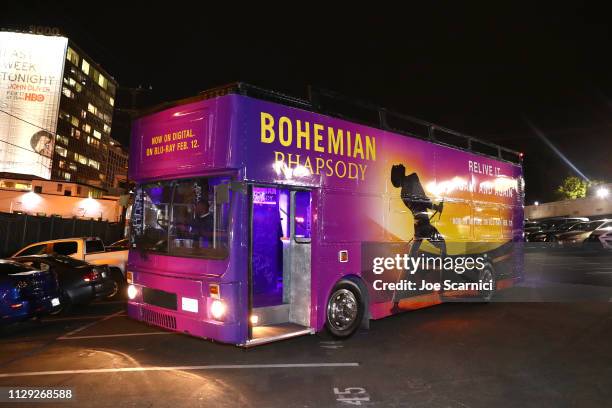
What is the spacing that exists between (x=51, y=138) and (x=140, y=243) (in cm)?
6407

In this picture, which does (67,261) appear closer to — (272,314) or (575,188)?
(272,314)

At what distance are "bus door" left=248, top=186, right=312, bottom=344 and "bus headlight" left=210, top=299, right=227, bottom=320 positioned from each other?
1.84ft

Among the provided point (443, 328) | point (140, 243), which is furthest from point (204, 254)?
point (443, 328)

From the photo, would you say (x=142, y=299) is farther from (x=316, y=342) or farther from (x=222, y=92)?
(x=222, y=92)

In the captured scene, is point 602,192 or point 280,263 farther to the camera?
point 602,192

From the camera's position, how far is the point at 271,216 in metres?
7.79

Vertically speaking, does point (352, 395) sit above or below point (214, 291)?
below

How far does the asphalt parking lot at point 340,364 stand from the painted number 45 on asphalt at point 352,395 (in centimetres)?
1

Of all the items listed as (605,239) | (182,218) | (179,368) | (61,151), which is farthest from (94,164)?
(179,368)

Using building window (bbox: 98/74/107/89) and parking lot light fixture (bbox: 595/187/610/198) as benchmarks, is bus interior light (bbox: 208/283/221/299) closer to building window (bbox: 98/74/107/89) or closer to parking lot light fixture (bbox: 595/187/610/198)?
parking lot light fixture (bbox: 595/187/610/198)

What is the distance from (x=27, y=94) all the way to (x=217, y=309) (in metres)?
63.3

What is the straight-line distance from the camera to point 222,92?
6.06 m

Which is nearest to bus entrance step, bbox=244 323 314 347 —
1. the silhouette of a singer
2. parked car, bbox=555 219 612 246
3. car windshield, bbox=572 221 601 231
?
the silhouette of a singer

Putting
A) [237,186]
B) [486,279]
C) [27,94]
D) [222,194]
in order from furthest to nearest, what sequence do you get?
1. [27,94]
2. [486,279]
3. [237,186]
4. [222,194]
